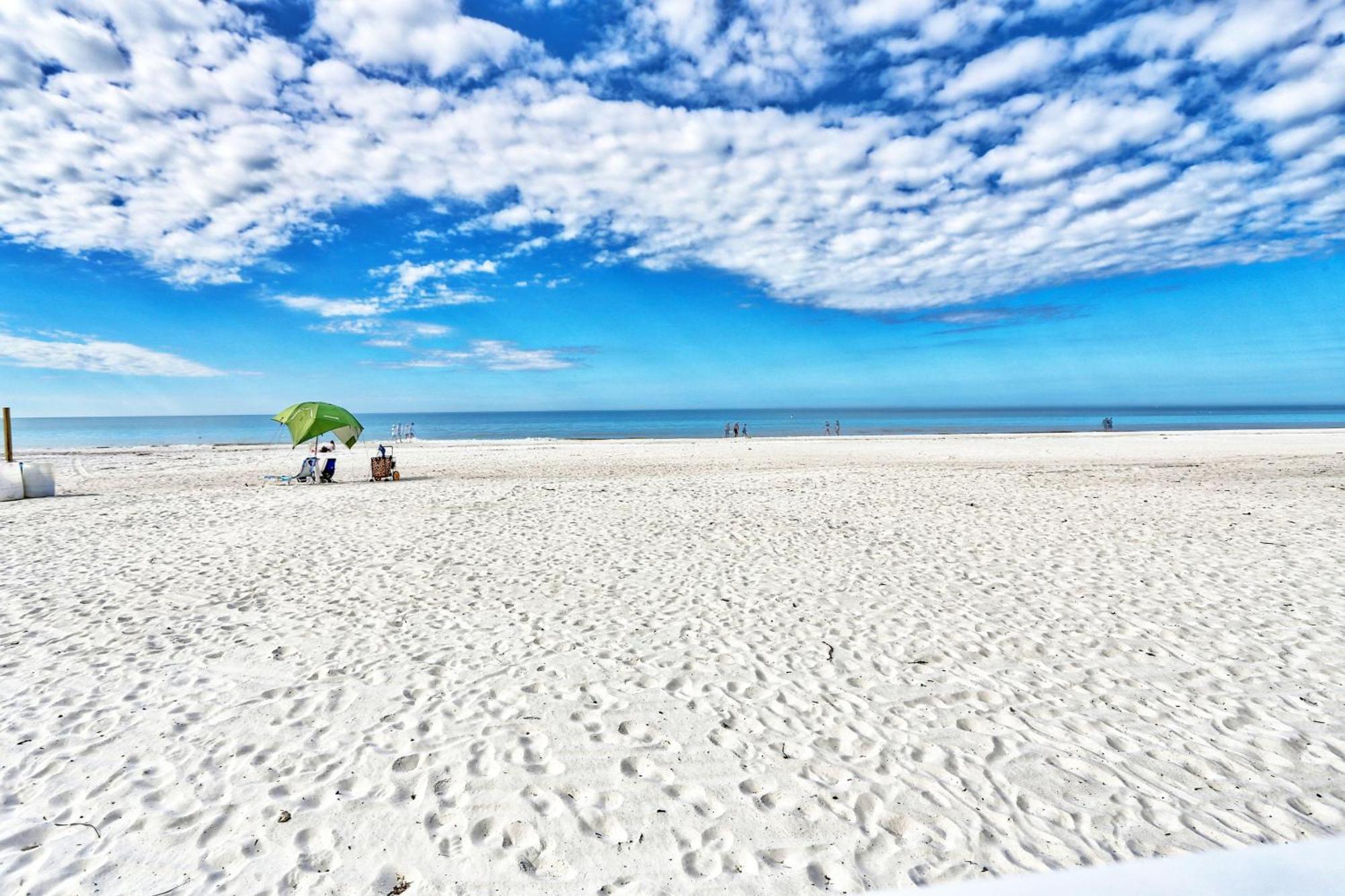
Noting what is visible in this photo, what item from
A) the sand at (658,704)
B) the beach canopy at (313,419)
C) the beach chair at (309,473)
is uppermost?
the beach canopy at (313,419)

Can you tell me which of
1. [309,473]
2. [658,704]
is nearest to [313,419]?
[309,473]

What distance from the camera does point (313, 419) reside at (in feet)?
53.5

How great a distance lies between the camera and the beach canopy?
1617 cm

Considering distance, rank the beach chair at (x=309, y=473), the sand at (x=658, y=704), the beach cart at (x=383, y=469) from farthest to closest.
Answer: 1. the beach cart at (x=383, y=469)
2. the beach chair at (x=309, y=473)
3. the sand at (x=658, y=704)

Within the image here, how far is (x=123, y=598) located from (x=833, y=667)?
24.1 feet

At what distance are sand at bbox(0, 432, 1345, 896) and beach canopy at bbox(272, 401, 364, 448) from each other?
6204 mm

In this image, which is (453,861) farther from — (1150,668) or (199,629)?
(1150,668)

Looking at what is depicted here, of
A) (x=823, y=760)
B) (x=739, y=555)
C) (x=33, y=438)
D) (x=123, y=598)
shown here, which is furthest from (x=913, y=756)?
(x=33, y=438)

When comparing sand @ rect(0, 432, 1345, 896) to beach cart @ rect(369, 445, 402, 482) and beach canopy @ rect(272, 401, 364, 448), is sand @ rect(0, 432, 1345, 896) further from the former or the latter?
beach cart @ rect(369, 445, 402, 482)

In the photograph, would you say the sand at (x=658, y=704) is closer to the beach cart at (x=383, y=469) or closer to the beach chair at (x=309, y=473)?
the beach chair at (x=309, y=473)

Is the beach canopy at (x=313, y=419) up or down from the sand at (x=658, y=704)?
up

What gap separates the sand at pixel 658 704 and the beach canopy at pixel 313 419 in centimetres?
620

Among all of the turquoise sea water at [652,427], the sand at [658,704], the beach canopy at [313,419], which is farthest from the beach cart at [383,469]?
the turquoise sea water at [652,427]

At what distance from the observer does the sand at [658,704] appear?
3.10m
